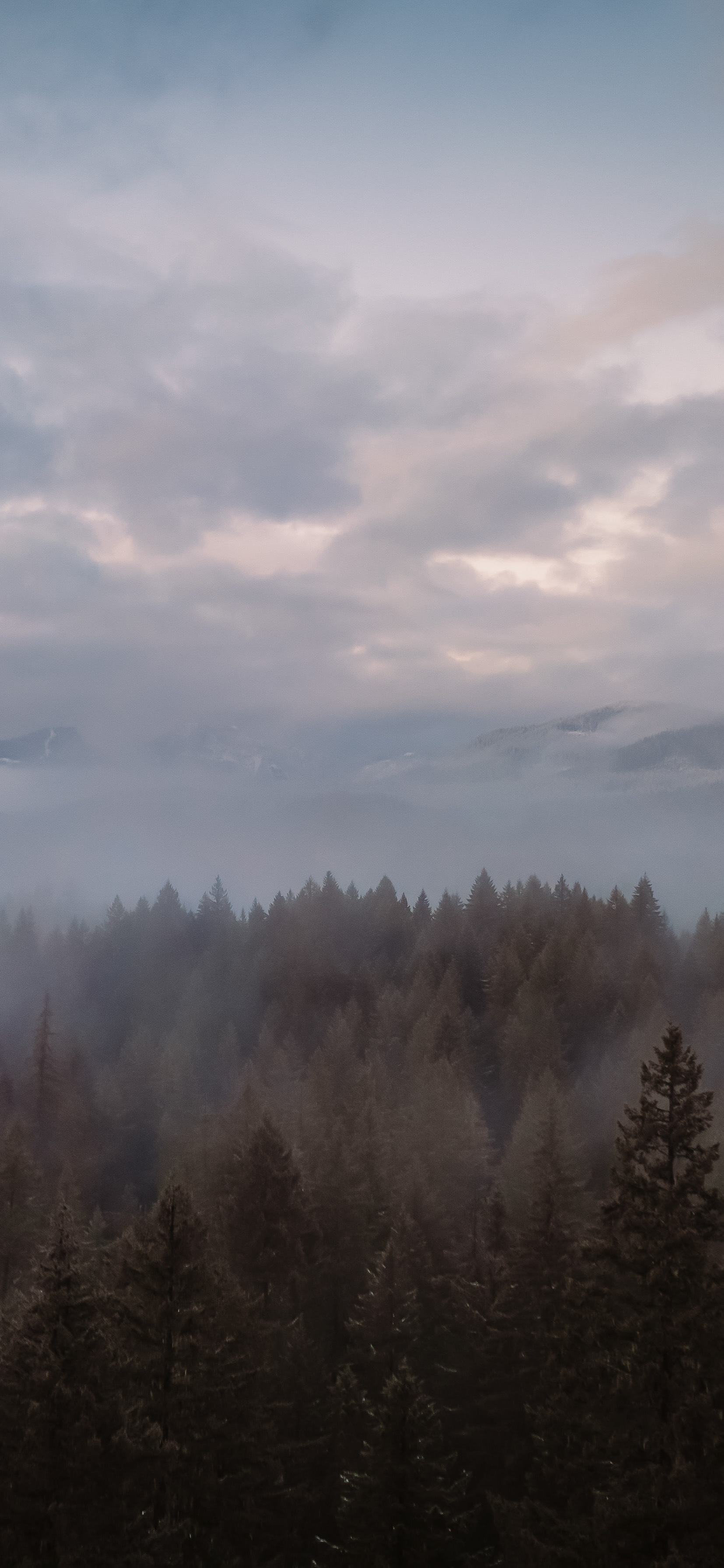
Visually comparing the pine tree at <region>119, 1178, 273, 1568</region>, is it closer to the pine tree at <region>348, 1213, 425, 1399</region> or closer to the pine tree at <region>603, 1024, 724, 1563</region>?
the pine tree at <region>348, 1213, 425, 1399</region>

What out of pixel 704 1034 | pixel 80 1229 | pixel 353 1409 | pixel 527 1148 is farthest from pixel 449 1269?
pixel 704 1034

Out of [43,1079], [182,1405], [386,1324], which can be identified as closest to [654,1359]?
[182,1405]

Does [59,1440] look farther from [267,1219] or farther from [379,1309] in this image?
[267,1219]

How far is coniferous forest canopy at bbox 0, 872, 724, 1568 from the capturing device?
19.4 meters

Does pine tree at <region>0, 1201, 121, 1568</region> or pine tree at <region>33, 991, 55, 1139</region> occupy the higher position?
pine tree at <region>0, 1201, 121, 1568</region>

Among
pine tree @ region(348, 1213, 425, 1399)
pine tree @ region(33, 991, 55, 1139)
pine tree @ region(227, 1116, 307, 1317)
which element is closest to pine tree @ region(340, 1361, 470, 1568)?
pine tree @ region(348, 1213, 425, 1399)

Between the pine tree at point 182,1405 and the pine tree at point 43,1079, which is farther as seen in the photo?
the pine tree at point 43,1079

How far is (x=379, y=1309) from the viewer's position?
3303 cm

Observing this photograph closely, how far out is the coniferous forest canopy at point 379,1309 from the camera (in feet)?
63.7

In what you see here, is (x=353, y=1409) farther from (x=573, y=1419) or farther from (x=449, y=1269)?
(x=449, y=1269)

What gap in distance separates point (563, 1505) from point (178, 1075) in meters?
62.7

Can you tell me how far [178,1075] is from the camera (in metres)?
84.4

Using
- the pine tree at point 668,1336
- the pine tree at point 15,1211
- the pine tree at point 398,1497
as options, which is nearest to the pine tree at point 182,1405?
the pine tree at point 398,1497

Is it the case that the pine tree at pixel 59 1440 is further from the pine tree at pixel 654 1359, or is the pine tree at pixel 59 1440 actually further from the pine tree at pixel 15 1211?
the pine tree at pixel 15 1211
